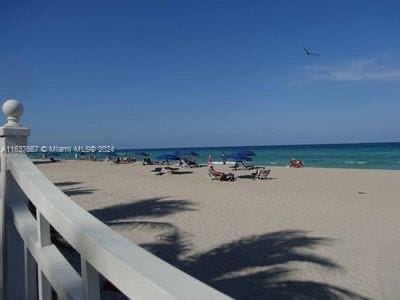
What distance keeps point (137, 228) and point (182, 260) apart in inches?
90.5

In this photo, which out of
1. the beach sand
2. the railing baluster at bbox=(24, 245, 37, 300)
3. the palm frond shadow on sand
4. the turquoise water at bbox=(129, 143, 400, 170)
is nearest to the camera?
the railing baluster at bbox=(24, 245, 37, 300)

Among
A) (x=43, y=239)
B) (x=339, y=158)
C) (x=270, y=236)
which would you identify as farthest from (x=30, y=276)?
(x=339, y=158)

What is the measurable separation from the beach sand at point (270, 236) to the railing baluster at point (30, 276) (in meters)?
4.20

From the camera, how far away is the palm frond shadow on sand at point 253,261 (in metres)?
5.99

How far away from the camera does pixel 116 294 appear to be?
5301mm

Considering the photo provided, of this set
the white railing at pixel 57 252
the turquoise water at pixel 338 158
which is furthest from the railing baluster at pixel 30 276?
the turquoise water at pixel 338 158

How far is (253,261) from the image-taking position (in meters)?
7.22

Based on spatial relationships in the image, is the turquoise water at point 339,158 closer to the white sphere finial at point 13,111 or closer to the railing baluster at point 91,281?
the white sphere finial at point 13,111

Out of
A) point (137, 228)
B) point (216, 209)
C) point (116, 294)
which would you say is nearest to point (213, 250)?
point (137, 228)

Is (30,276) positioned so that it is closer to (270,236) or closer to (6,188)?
(6,188)

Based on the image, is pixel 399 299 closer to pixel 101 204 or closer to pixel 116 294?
pixel 116 294

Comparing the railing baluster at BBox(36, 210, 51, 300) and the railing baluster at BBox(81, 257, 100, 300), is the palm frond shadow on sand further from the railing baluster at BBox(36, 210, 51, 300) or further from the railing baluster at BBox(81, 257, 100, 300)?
the railing baluster at BBox(81, 257, 100, 300)

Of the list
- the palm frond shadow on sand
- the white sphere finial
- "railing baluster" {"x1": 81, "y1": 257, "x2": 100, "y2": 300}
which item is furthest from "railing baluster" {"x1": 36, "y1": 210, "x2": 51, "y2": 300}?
the palm frond shadow on sand

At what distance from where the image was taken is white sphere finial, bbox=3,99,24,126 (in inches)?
93.0
